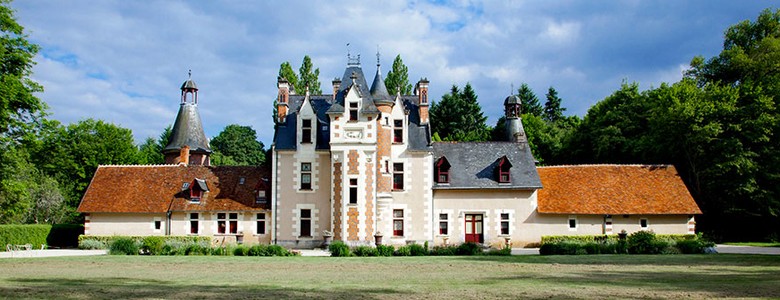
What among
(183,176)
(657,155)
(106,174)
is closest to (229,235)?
(183,176)

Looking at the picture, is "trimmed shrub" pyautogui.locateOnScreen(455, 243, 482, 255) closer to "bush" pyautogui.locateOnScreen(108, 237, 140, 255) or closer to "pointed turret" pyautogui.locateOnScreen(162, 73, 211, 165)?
"bush" pyautogui.locateOnScreen(108, 237, 140, 255)

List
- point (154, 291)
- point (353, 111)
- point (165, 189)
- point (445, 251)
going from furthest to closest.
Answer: point (165, 189)
point (353, 111)
point (445, 251)
point (154, 291)

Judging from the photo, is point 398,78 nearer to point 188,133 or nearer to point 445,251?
point 188,133

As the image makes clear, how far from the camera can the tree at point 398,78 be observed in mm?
56031

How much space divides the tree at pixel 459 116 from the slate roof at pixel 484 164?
24.0m

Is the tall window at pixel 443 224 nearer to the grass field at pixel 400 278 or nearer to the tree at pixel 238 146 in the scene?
the grass field at pixel 400 278

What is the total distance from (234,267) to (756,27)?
39.3m

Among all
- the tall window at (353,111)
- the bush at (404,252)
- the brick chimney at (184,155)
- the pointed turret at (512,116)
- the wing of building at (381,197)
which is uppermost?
the pointed turret at (512,116)

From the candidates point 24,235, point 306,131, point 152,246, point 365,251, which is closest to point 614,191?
point 365,251

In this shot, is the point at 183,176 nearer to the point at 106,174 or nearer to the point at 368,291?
the point at 106,174

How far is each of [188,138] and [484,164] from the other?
18.8 metres

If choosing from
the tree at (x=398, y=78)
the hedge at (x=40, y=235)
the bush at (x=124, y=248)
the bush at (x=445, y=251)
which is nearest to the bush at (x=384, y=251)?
the bush at (x=445, y=251)

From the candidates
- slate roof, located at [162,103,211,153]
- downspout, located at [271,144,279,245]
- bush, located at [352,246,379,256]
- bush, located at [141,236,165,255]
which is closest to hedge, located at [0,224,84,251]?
slate roof, located at [162,103,211,153]

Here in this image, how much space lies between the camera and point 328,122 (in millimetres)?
34438
